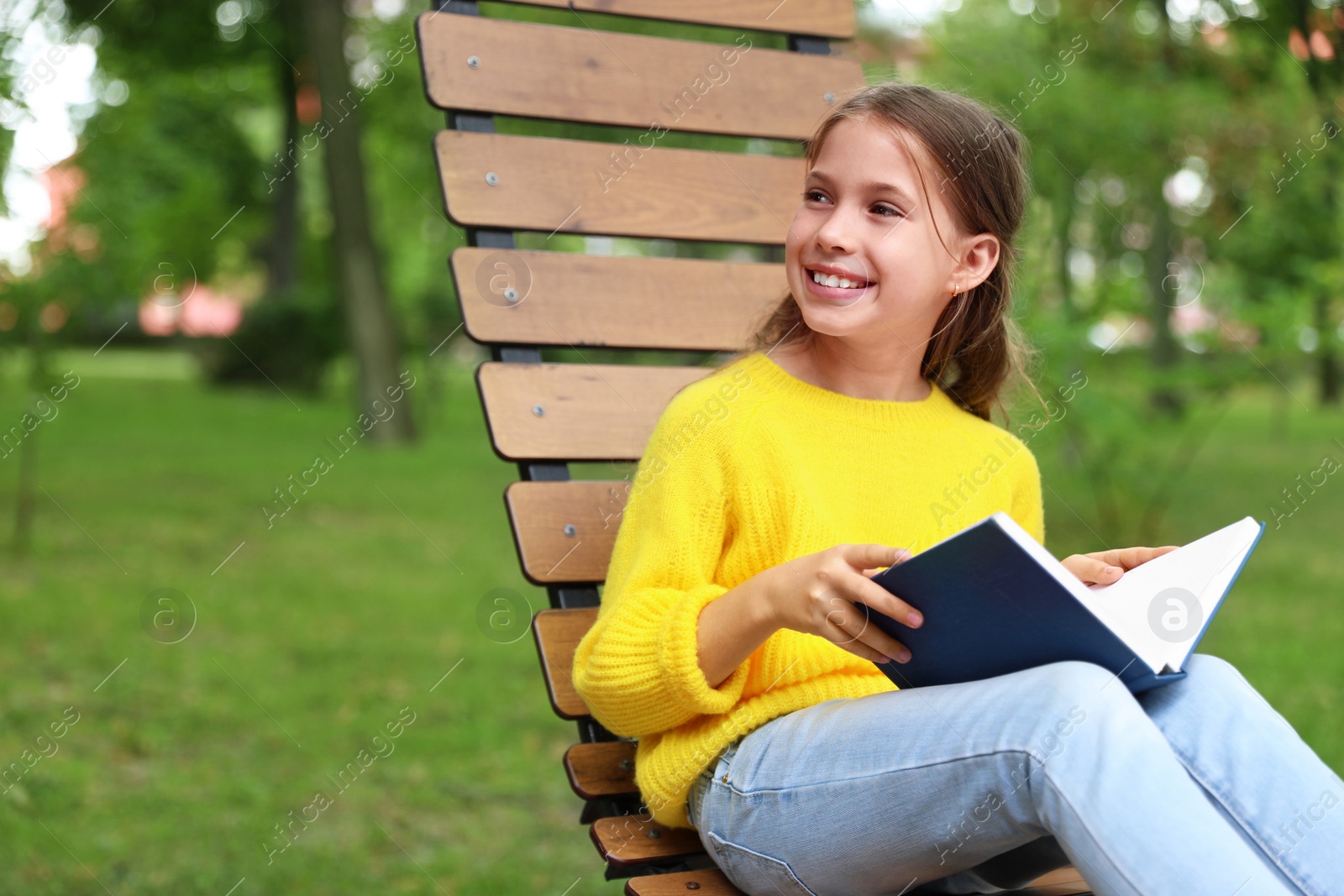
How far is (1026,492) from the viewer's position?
1.88 m

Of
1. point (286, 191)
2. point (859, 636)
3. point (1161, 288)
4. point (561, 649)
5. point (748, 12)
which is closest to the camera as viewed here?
point (859, 636)

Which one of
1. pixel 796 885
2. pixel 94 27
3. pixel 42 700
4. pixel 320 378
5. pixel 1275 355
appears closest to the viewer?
pixel 796 885

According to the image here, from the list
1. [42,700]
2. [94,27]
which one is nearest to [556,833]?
[42,700]

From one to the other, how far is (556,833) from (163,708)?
1.34 m

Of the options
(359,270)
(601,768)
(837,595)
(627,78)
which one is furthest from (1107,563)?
(359,270)

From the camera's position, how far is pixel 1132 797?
3.98ft

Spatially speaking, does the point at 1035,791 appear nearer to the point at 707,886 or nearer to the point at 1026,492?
the point at 707,886

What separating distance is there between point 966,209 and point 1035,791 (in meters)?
0.80

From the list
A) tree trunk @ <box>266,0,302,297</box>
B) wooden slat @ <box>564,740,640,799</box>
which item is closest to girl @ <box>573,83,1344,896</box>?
wooden slat @ <box>564,740,640,799</box>

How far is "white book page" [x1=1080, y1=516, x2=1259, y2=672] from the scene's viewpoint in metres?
1.41

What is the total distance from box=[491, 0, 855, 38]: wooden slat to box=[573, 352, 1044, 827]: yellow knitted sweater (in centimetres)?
93

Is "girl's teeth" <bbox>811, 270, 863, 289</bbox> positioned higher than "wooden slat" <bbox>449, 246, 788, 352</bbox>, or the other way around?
"girl's teeth" <bbox>811, 270, 863, 289</bbox>

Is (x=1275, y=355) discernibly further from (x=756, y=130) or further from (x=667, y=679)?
(x=667, y=679)

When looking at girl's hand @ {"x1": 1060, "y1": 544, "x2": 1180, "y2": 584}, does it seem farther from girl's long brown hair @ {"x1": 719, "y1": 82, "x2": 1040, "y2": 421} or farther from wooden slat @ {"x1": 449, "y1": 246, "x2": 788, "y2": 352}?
wooden slat @ {"x1": 449, "y1": 246, "x2": 788, "y2": 352}
